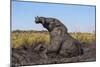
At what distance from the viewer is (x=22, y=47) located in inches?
108

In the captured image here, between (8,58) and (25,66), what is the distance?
0.26 metres

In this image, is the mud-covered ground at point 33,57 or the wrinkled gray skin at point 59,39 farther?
the wrinkled gray skin at point 59,39

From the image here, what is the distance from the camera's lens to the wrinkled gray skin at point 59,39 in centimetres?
288

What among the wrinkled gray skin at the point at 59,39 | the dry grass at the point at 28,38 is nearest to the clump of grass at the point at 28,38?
the dry grass at the point at 28,38

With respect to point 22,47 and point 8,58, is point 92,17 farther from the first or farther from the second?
point 8,58

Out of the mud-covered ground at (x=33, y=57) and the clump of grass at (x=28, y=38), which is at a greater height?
the clump of grass at (x=28, y=38)

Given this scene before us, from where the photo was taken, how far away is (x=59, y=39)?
2.94 meters

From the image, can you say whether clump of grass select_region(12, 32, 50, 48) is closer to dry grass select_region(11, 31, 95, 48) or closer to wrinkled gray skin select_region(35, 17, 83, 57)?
dry grass select_region(11, 31, 95, 48)

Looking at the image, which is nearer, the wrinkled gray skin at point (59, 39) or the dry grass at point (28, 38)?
the dry grass at point (28, 38)

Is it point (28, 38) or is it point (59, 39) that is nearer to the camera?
point (28, 38)

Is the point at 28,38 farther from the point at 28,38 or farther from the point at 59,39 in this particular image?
the point at 59,39

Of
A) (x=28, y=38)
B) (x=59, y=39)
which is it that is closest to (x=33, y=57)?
(x=28, y=38)

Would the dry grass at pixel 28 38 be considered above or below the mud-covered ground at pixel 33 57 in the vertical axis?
above

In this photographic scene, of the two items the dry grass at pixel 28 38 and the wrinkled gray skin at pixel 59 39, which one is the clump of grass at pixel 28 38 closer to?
the dry grass at pixel 28 38
